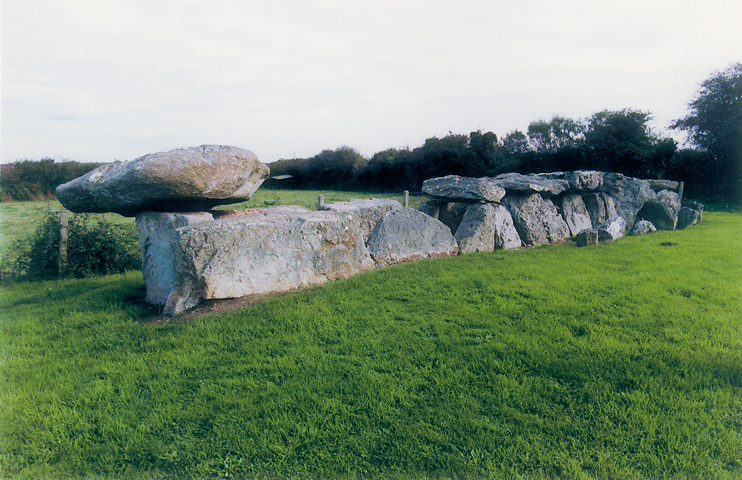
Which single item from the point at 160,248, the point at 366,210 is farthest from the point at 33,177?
the point at 366,210

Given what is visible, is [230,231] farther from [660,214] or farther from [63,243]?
[660,214]

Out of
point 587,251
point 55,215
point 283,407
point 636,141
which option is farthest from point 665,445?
point 636,141

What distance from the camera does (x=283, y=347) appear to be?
4.30 meters

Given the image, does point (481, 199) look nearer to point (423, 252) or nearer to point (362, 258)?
point (423, 252)

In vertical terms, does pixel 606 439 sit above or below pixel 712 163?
below

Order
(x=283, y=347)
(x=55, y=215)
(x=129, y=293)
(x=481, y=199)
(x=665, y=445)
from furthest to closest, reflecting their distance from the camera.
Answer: (x=481, y=199), (x=55, y=215), (x=129, y=293), (x=283, y=347), (x=665, y=445)

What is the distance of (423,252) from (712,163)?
21.7m

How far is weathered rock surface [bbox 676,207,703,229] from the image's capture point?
13029mm

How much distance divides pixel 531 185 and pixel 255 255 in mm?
7672

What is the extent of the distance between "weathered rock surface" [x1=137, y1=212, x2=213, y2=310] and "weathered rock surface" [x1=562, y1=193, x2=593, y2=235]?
10022mm

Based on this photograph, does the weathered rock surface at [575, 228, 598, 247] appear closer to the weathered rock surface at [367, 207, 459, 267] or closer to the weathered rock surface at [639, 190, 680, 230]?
the weathered rock surface at [367, 207, 459, 267]

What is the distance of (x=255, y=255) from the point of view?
5746 millimetres

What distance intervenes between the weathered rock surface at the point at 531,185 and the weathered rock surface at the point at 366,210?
350 centimetres

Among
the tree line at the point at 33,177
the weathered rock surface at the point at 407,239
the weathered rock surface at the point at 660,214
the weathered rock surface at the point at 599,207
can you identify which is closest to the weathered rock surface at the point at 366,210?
the weathered rock surface at the point at 407,239
